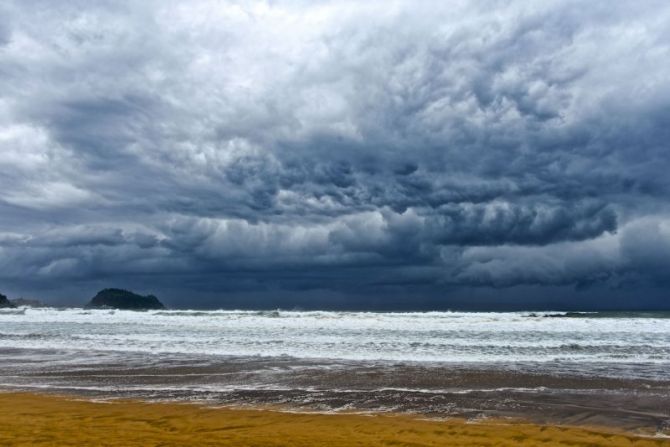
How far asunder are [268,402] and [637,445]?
23.4 ft

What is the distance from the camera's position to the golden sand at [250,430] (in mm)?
7926

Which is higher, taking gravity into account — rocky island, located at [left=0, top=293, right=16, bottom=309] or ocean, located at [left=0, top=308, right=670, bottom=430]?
rocky island, located at [left=0, top=293, right=16, bottom=309]

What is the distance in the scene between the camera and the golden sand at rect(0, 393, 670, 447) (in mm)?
7926

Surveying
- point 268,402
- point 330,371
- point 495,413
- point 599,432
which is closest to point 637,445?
point 599,432

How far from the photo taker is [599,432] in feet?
29.1

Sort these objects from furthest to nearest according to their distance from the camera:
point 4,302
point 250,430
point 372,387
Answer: point 4,302 < point 372,387 < point 250,430

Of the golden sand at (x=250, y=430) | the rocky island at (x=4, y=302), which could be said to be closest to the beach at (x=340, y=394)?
the golden sand at (x=250, y=430)

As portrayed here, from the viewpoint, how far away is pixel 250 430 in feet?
28.8

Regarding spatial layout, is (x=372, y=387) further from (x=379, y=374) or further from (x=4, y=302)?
(x=4, y=302)

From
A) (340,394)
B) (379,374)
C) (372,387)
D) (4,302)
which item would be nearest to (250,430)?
(340,394)

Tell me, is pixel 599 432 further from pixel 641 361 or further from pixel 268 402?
pixel 641 361

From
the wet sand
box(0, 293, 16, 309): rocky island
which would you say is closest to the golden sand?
the wet sand

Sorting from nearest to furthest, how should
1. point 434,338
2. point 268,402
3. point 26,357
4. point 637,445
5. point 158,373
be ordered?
point 637,445, point 268,402, point 158,373, point 26,357, point 434,338

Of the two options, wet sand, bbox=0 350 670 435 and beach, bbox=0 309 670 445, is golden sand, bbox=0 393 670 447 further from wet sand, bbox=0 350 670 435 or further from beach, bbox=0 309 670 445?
wet sand, bbox=0 350 670 435
